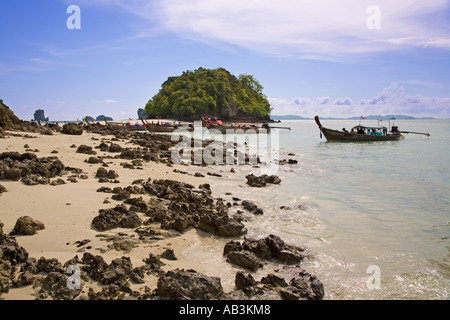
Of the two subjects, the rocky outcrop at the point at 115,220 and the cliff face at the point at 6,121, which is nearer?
the rocky outcrop at the point at 115,220

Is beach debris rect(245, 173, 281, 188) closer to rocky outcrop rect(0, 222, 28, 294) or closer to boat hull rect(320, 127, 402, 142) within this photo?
rocky outcrop rect(0, 222, 28, 294)

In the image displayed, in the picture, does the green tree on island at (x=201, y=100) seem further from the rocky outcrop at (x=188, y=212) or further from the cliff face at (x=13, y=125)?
the rocky outcrop at (x=188, y=212)

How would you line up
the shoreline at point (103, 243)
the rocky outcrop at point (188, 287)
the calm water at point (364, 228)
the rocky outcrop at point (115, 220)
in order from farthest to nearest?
the rocky outcrop at point (115, 220) → the calm water at point (364, 228) → the shoreline at point (103, 243) → the rocky outcrop at point (188, 287)

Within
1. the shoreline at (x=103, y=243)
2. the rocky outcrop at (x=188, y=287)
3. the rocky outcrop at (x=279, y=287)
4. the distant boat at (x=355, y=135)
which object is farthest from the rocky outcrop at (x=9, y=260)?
the distant boat at (x=355, y=135)

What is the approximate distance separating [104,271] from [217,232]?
3026 mm

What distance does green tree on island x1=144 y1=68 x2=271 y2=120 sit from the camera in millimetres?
78438

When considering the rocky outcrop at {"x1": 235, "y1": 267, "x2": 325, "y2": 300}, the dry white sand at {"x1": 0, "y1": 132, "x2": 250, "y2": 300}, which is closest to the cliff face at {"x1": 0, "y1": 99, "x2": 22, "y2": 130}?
the dry white sand at {"x1": 0, "y1": 132, "x2": 250, "y2": 300}

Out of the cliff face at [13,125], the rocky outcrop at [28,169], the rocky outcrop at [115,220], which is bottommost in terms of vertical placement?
the rocky outcrop at [115,220]

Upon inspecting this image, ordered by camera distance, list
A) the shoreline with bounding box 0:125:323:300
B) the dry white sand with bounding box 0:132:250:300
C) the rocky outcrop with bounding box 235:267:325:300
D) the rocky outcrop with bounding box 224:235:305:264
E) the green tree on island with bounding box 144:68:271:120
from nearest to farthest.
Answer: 1. the shoreline with bounding box 0:125:323:300
2. the rocky outcrop with bounding box 235:267:325:300
3. the dry white sand with bounding box 0:132:250:300
4. the rocky outcrop with bounding box 224:235:305:264
5. the green tree on island with bounding box 144:68:271:120

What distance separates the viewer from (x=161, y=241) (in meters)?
6.23

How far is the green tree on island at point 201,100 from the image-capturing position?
257ft

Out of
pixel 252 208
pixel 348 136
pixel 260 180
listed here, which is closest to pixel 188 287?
pixel 252 208

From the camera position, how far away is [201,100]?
7931 centimetres
